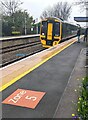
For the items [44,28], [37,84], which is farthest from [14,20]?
[37,84]

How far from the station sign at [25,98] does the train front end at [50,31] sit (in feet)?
56.1

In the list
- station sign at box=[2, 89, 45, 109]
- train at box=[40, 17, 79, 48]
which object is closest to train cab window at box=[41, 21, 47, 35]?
train at box=[40, 17, 79, 48]

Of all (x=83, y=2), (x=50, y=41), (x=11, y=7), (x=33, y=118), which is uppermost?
(x=11, y=7)

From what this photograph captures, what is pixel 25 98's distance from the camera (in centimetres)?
648

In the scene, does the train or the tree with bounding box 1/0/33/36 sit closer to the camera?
the train

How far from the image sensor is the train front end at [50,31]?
77.3 ft

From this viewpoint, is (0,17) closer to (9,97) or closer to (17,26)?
(17,26)

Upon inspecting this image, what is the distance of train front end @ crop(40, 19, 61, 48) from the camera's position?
928 inches

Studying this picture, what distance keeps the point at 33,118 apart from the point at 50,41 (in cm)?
1927

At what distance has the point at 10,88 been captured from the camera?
7.28 m

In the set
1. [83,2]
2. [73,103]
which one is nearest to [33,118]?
[73,103]

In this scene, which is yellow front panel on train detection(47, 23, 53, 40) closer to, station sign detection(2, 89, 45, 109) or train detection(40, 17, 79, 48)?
train detection(40, 17, 79, 48)

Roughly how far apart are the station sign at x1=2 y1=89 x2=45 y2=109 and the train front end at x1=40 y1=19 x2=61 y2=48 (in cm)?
1710

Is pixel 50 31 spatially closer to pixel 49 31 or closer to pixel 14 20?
pixel 49 31
